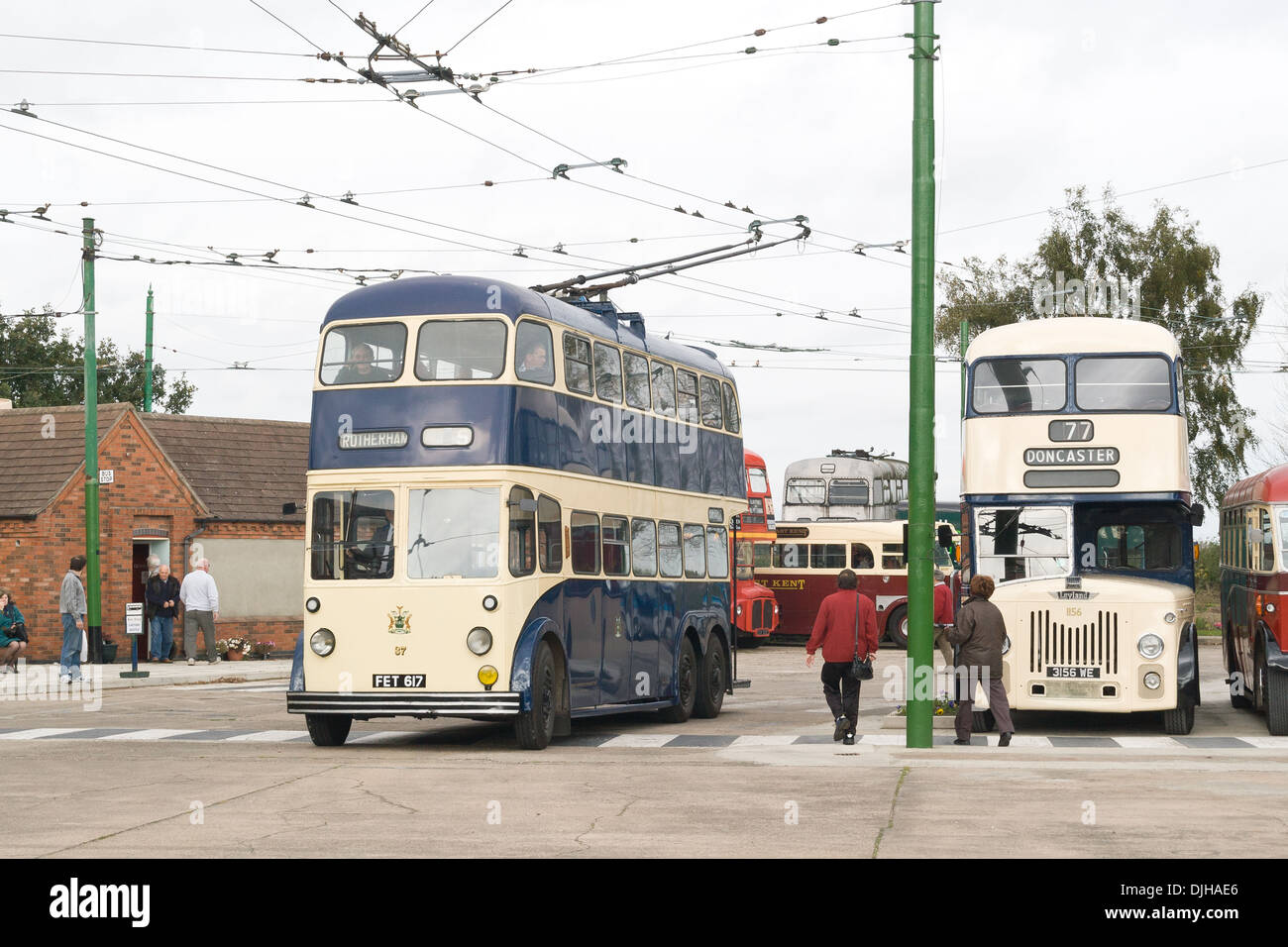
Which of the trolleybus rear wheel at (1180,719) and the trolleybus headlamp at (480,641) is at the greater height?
the trolleybus headlamp at (480,641)

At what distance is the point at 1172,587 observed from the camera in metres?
19.1

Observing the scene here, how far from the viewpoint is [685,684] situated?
21688 millimetres

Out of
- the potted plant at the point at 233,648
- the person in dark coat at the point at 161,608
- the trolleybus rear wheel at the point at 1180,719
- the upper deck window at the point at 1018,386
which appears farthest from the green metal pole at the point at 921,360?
the potted plant at the point at 233,648

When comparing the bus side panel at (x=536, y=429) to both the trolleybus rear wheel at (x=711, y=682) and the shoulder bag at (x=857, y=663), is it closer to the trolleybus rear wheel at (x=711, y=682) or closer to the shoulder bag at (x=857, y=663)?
the shoulder bag at (x=857, y=663)

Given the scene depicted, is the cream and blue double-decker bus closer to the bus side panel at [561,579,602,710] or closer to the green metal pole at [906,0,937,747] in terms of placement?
the green metal pole at [906,0,937,747]

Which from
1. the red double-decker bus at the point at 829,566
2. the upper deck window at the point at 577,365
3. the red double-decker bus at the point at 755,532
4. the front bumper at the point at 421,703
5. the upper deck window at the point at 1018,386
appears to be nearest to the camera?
the front bumper at the point at 421,703

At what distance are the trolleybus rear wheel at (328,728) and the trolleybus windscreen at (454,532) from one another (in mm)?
1823

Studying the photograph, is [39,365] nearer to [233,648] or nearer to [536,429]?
[233,648]

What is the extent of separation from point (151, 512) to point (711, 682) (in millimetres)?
17923

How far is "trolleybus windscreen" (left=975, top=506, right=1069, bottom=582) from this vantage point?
19438mm

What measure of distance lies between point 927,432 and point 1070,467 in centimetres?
251

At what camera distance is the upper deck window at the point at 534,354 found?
1722 centimetres
